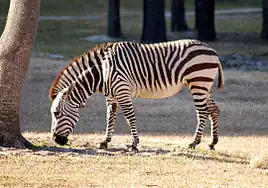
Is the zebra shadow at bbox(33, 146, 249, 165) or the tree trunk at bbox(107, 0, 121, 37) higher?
the tree trunk at bbox(107, 0, 121, 37)

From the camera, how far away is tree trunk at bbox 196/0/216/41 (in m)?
34.0

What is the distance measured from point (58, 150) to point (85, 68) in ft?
4.62

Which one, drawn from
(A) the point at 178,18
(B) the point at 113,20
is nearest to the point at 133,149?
(B) the point at 113,20

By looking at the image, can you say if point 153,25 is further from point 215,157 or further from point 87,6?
point 87,6

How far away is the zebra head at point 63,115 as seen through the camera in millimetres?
11920

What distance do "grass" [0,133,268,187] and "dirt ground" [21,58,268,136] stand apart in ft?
9.02

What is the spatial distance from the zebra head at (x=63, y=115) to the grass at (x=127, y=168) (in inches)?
7.9

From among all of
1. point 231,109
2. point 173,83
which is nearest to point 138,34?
point 231,109

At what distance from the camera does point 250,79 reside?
71.4ft

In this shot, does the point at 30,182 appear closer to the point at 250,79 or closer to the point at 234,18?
the point at 250,79

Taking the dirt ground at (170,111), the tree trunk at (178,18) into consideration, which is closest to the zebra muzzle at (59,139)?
the dirt ground at (170,111)

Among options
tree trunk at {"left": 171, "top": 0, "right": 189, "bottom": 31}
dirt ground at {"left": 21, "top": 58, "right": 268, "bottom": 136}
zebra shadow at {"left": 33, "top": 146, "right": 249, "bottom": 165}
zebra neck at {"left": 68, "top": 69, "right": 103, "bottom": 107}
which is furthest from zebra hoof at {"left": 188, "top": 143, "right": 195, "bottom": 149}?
tree trunk at {"left": 171, "top": 0, "right": 189, "bottom": 31}

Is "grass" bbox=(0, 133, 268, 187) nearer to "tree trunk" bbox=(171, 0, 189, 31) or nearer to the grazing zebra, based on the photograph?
the grazing zebra

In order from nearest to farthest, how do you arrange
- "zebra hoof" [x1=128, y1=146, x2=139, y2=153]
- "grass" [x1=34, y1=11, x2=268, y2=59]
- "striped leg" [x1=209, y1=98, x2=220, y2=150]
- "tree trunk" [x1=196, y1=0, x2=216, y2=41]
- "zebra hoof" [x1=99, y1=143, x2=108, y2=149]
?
"zebra hoof" [x1=128, y1=146, x2=139, y2=153]
"zebra hoof" [x1=99, y1=143, x2=108, y2=149]
"striped leg" [x1=209, y1=98, x2=220, y2=150]
"grass" [x1=34, y1=11, x2=268, y2=59]
"tree trunk" [x1=196, y1=0, x2=216, y2=41]
